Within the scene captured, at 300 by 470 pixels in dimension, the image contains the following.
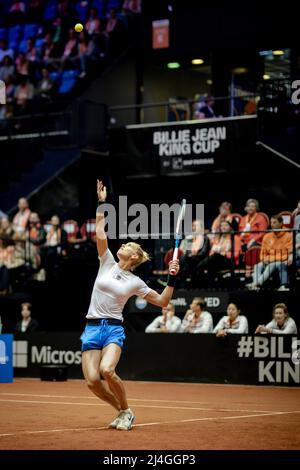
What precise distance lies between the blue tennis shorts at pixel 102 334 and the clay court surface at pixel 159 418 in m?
0.98

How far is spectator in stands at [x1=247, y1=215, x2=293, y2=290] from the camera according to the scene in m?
20.2

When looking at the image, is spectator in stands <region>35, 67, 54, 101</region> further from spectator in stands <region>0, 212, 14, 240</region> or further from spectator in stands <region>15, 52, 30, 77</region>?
spectator in stands <region>0, 212, 14, 240</region>

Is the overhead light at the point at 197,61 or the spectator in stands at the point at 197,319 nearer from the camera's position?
the spectator in stands at the point at 197,319

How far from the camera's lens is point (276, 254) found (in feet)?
66.4

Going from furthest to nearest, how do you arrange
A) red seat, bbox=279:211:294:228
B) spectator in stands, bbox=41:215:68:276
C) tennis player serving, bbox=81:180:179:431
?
spectator in stands, bbox=41:215:68:276, red seat, bbox=279:211:294:228, tennis player serving, bbox=81:180:179:431

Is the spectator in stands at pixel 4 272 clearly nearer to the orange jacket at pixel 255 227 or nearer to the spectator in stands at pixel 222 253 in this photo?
the spectator in stands at pixel 222 253

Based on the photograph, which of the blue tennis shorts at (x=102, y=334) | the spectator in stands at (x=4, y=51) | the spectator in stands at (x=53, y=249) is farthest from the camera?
the spectator in stands at (x=4, y=51)

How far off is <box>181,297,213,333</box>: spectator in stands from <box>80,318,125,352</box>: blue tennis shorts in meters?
8.73

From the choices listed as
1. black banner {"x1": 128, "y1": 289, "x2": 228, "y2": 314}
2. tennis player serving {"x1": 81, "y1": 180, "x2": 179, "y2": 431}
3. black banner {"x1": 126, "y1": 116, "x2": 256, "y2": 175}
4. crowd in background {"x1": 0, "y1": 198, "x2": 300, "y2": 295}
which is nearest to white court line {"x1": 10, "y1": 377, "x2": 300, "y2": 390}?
black banner {"x1": 128, "y1": 289, "x2": 228, "y2": 314}

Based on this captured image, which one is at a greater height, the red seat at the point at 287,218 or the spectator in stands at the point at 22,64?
the spectator in stands at the point at 22,64

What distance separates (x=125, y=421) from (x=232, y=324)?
918 cm

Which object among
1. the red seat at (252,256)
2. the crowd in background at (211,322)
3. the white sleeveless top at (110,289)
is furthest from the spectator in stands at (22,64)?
the white sleeveless top at (110,289)

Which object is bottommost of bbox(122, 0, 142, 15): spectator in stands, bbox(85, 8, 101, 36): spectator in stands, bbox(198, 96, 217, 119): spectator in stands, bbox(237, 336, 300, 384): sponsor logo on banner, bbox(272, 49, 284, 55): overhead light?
bbox(237, 336, 300, 384): sponsor logo on banner

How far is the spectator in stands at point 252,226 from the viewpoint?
20984 mm
